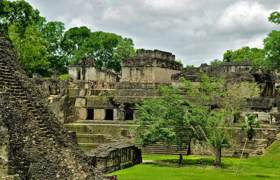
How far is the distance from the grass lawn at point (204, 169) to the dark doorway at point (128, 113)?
884cm

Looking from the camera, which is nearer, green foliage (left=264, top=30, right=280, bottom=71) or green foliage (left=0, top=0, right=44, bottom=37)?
green foliage (left=264, top=30, right=280, bottom=71)

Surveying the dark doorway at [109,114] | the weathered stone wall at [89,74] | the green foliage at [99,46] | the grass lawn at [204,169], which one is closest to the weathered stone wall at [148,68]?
the dark doorway at [109,114]

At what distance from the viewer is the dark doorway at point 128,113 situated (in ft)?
135

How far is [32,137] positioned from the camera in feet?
43.0

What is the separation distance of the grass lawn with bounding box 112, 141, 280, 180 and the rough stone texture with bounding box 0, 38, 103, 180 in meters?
7.80

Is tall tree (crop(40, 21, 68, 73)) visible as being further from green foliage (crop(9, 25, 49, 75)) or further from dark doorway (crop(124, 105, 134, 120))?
dark doorway (crop(124, 105, 134, 120))

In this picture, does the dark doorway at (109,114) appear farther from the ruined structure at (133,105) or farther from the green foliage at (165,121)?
the green foliage at (165,121)

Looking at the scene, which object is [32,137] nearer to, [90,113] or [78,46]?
[90,113]

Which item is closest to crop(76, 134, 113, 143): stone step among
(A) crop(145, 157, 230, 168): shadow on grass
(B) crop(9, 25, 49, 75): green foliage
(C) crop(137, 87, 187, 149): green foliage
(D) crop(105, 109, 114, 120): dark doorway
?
(D) crop(105, 109, 114, 120): dark doorway

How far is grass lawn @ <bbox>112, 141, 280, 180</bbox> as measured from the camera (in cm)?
2270

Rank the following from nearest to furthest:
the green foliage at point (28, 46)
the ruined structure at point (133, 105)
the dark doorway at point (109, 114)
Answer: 1. the ruined structure at point (133, 105)
2. the dark doorway at point (109, 114)
3. the green foliage at point (28, 46)

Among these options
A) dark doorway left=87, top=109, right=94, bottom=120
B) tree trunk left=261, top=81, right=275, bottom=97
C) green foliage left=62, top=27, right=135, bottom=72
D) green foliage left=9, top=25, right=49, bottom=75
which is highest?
green foliage left=62, top=27, right=135, bottom=72

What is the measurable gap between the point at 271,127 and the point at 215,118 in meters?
8.89

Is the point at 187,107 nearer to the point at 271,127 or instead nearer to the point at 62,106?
the point at 271,127
